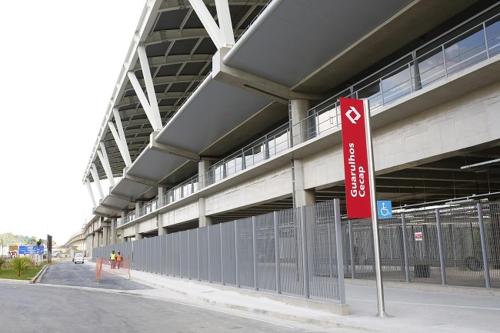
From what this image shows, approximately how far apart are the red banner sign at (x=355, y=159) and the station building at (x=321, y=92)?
11.2 ft

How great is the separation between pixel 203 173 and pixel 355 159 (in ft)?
88.4

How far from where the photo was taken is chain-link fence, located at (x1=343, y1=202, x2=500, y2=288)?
15.6m

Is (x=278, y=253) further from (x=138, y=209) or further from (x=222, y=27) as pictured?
(x=138, y=209)

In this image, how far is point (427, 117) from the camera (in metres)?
16.4

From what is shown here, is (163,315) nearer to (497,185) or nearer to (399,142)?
(399,142)

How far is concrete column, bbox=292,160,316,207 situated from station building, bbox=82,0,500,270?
50 millimetres

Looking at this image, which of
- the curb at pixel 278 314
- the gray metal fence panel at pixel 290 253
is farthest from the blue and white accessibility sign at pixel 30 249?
the gray metal fence panel at pixel 290 253

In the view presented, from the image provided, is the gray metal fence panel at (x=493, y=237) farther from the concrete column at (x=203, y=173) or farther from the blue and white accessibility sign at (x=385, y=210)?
the concrete column at (x=203, y=173)

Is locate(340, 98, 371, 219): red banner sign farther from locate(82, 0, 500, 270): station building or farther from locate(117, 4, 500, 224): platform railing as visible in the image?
locate(117, 4, 500, 224): platform railing

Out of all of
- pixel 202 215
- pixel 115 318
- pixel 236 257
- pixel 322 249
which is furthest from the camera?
pixel 202 215

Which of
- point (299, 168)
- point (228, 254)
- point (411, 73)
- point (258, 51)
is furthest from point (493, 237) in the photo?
point (258, 51)

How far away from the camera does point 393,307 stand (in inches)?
512

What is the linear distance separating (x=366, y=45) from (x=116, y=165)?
79116 millimetres

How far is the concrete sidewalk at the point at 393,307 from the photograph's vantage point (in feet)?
→ 33.6
